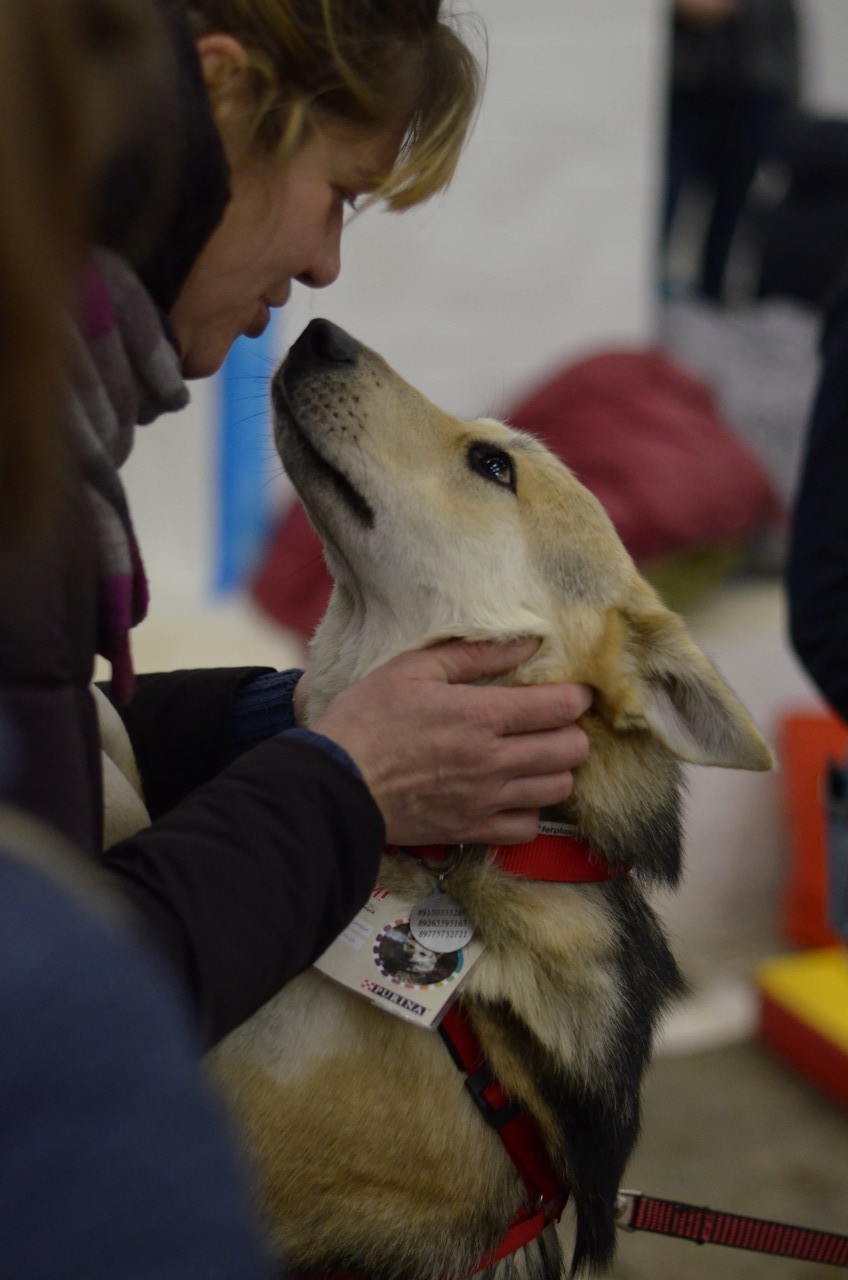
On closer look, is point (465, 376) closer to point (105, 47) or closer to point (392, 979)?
point (392, 979)

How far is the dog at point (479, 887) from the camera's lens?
1236 millimetres

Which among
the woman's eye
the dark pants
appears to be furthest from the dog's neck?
the dark pants

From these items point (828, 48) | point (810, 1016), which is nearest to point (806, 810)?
point (810, 1016)

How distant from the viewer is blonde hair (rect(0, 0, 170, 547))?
0.51m

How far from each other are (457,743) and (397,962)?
239mm

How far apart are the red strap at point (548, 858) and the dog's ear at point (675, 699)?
0.49 feet

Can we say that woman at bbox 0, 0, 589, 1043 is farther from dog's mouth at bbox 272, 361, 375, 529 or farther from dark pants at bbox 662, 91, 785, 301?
dark pants at bbox 662, 91, 785, 301

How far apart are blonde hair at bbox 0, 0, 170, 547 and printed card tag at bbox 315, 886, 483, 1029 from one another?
798 millimetres

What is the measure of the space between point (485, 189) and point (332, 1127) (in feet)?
11.1

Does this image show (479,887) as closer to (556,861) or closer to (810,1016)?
(556,861)

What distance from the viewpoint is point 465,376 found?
13.5 feet

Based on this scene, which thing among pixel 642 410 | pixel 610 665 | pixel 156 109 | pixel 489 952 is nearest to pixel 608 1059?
pixel 489 952

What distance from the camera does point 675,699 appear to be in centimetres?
147

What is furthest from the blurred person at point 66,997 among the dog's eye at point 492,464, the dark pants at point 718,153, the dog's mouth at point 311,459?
the dark pants at point 718,153
